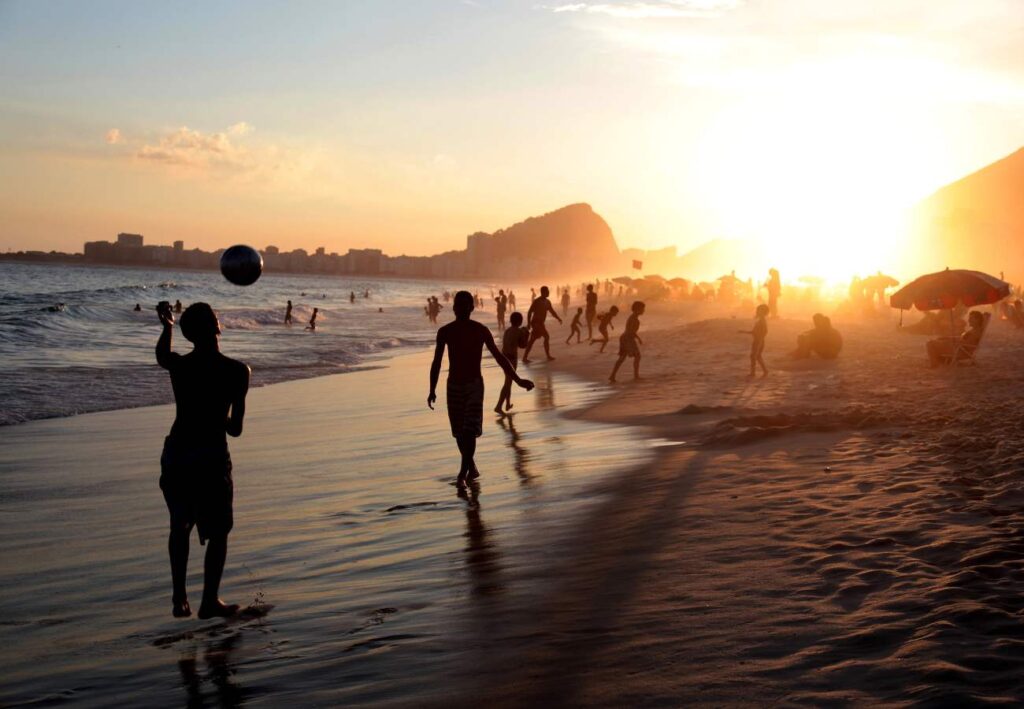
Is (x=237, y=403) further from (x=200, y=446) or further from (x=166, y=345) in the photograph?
(x=166, y=345)

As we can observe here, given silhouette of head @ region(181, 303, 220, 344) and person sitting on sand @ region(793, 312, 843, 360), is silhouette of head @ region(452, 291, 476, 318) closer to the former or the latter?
silhouette of head @ region(181, 303, 220, 344)

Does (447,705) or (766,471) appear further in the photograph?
(766,471)

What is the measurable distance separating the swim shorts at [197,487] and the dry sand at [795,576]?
5.91 ft

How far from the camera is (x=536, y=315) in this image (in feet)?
66.2

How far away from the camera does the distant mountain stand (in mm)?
79938

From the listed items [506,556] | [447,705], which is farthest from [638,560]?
[447,705]

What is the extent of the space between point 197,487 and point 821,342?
1724cm

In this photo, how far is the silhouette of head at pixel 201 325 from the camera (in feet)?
16.0

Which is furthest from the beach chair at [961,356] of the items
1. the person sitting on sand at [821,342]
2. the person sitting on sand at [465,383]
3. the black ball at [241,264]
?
the black ball at [241,264]

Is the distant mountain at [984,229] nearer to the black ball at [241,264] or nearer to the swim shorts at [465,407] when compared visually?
the swim shorts at [465,407]

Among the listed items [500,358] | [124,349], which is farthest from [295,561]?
[124,349]

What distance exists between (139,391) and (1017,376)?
17659 millimetres

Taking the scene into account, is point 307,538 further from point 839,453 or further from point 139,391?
point 139,391

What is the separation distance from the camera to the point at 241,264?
285 inches
